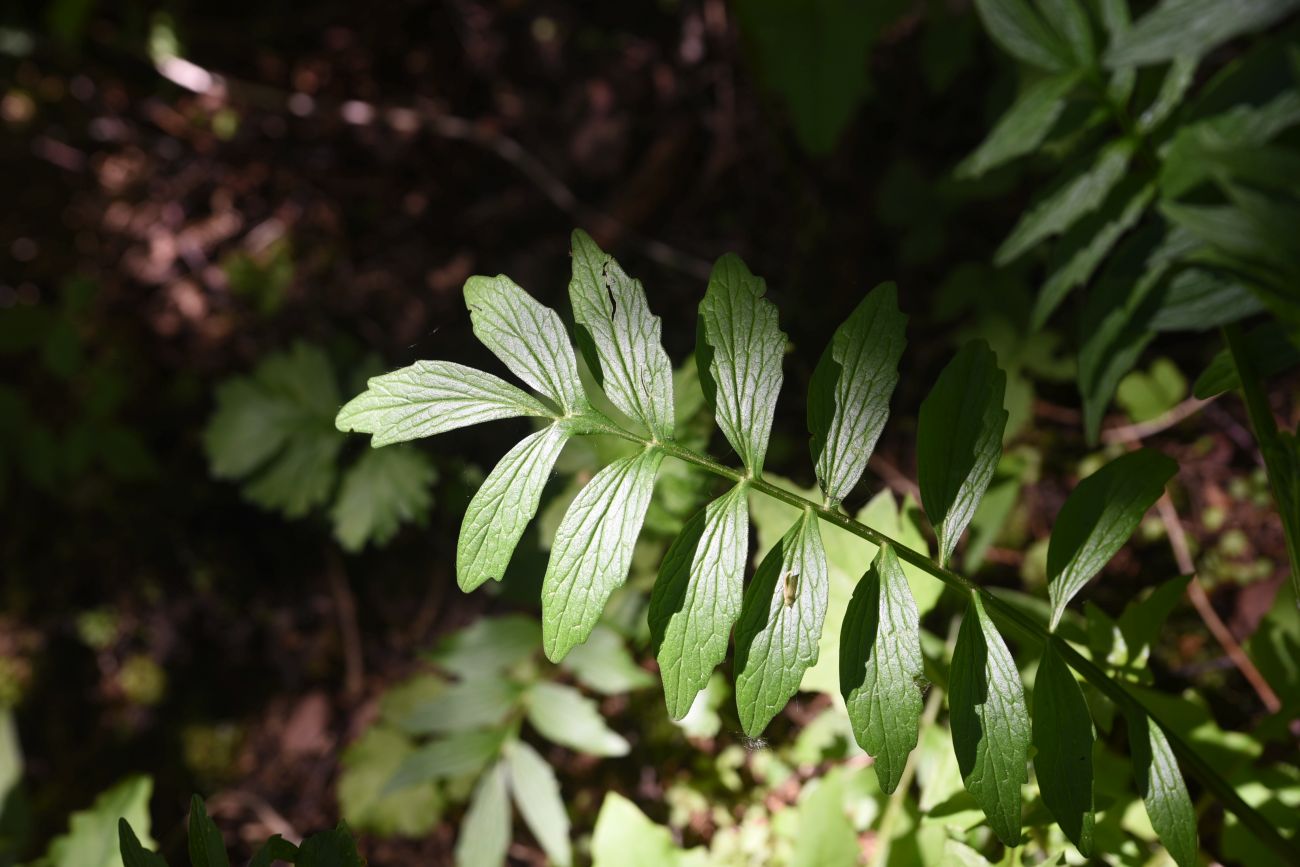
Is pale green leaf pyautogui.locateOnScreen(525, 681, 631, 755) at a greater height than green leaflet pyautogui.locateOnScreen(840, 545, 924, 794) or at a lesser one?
lesser

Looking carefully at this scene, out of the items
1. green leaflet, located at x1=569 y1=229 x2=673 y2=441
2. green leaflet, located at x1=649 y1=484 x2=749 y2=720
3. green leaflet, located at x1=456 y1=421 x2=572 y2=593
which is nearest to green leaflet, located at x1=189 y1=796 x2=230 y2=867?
green leaflet, located at x1=456 y1=421 x2=572 y2=593

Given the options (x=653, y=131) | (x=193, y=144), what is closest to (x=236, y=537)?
(x=193, y=144)

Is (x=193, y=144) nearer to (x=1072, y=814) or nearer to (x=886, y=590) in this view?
(x=886, y=590)

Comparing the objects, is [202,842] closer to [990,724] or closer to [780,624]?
[780,624]

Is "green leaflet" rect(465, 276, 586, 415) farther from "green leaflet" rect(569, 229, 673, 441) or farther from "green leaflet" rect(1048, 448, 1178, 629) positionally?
"green leaflet" rect(1048, 448, 1178, 629)

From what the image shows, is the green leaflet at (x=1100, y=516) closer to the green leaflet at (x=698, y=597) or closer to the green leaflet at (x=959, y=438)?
the green leaflet at (x=959, y=438)

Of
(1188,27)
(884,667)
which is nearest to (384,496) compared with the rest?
(884,667)
